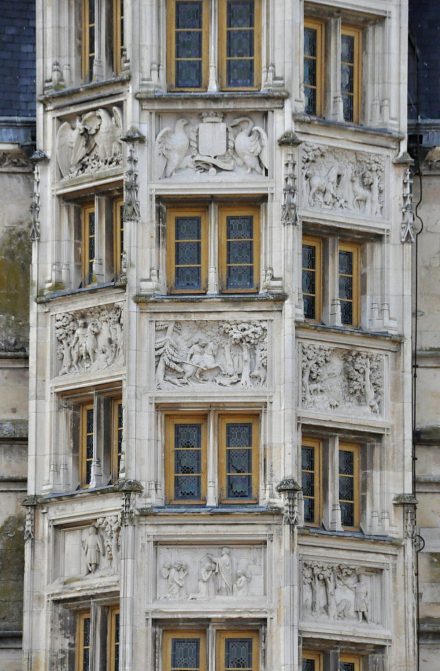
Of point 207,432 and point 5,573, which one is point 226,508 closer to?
point 207,432

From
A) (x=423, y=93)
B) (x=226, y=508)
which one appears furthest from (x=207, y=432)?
(x=423, y=93)

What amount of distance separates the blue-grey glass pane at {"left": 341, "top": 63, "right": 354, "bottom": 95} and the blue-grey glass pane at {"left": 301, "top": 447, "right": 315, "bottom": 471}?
5.76 metres

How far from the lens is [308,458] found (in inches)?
1766

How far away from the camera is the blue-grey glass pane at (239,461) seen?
1745 inches

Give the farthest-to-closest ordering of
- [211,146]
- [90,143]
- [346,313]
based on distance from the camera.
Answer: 1. [90,143]
2. [346,313]
3. [211,146]

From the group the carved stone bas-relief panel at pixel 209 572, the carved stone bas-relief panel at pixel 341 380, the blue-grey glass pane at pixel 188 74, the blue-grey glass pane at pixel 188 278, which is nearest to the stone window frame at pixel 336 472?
the carved stone bas-relief panel at pixel 341 380

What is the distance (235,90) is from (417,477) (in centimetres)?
683

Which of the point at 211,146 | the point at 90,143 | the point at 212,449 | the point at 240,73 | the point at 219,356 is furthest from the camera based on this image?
the point at 90,143

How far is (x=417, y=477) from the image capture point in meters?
46.3

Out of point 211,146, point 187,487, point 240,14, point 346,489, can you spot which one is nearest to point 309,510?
point 346,489

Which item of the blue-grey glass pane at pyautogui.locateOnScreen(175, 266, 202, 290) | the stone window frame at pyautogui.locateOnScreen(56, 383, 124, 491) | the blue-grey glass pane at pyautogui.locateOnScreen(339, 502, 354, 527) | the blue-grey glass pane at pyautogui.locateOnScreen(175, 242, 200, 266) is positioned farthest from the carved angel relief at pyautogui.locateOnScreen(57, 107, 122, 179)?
the blue-grey glass pane at pyautogui.locateOnScreen(339, 502, 354, 527)

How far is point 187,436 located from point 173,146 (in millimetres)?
4503

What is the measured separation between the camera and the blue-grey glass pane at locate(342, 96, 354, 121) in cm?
4597

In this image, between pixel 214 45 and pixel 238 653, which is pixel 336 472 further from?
pixel 214 45
